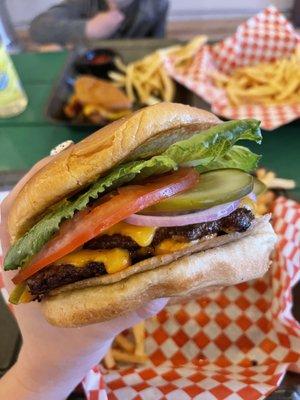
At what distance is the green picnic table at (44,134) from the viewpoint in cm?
203

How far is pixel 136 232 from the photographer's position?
36.9 inches

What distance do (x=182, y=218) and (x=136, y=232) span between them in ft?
0.31

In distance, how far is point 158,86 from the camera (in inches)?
95.6

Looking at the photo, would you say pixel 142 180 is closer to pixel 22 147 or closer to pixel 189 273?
pixel 189 273

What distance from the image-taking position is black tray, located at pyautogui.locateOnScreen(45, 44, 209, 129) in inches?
86.2

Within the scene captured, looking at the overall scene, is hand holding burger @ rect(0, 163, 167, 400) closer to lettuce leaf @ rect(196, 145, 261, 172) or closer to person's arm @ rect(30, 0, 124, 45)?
lettuce leaf @ rect(196, 145, 261, 172)

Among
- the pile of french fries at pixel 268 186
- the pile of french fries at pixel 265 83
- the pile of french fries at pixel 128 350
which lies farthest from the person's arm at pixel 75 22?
the pile of french fries at pixel 128 350

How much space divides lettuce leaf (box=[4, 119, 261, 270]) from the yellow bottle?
5.37ft

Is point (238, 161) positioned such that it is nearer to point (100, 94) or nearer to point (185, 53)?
point (100, 94)

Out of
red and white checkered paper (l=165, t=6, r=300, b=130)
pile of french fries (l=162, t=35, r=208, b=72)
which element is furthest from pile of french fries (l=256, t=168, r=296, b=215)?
pile of french fries (l=162, t=35, r=208, b=72)

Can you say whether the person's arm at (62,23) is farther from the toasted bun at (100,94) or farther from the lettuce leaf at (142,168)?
the lettuce leaf at (142,168)

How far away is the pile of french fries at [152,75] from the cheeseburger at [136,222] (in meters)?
1.44

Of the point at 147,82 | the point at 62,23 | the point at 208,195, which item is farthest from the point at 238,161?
the point at 62,23

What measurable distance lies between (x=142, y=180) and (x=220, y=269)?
9.3 inches
